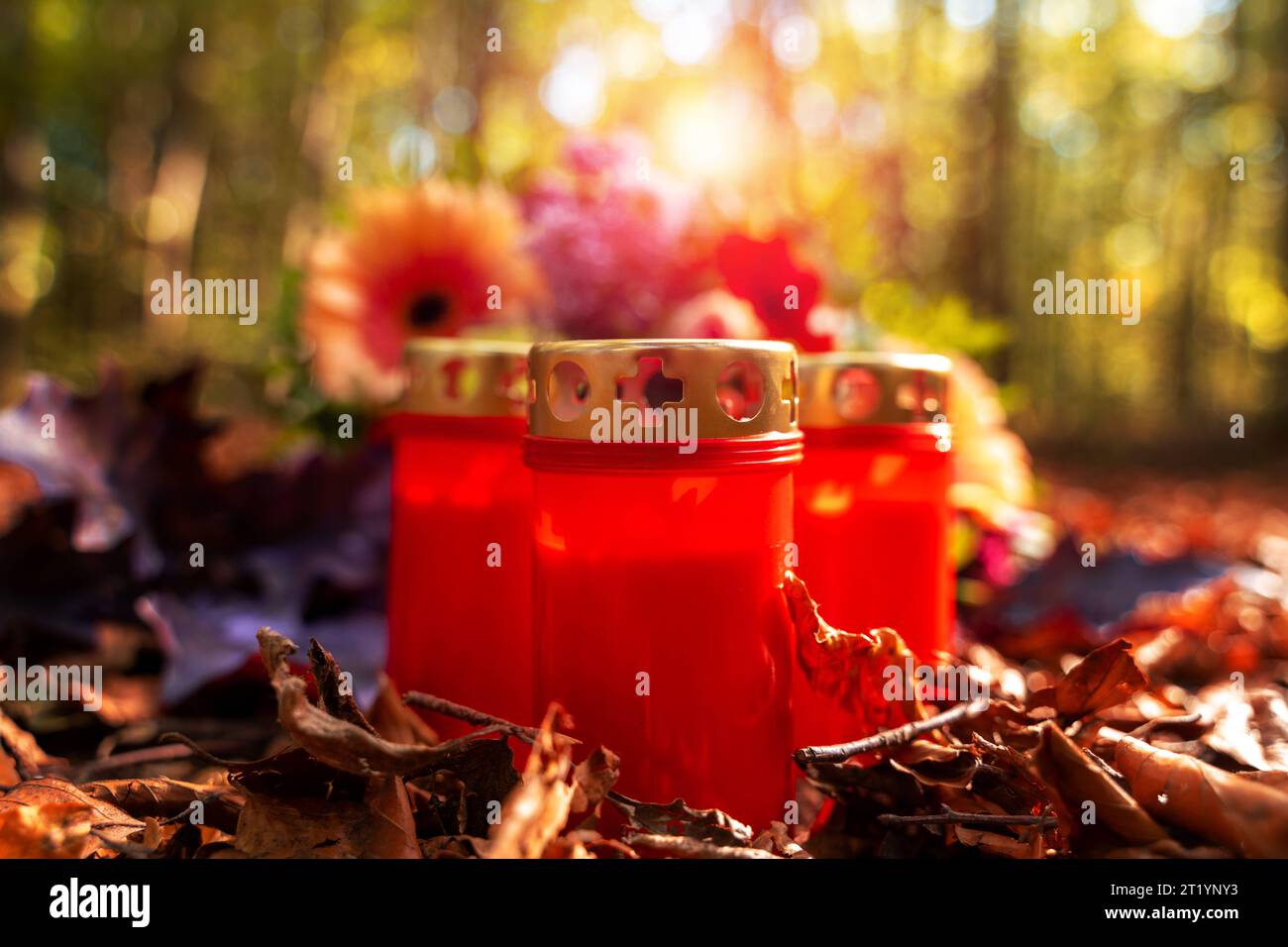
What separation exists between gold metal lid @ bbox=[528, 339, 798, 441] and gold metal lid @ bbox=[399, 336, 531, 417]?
23cm

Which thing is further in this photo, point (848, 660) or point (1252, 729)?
point (1252, 729)

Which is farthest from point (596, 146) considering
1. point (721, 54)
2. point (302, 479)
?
point (721, 54)

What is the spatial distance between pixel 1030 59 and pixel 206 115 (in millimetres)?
11154

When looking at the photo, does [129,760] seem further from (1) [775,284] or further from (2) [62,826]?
(1) [775,284]

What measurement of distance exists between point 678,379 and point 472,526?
1.29 feet

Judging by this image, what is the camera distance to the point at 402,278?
5.98ft

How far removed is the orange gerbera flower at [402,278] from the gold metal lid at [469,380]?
65cm

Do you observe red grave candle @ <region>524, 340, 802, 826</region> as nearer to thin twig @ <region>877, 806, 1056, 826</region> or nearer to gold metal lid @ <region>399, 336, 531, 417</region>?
thin twig @ <region>877, 806, 1056, 826</region>

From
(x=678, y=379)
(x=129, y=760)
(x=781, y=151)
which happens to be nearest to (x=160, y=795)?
(x=129, y=760)

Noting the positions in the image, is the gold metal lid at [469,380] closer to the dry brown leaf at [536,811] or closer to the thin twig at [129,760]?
the dry brown leaf at [536,811]

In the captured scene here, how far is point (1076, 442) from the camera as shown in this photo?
33.2 ft

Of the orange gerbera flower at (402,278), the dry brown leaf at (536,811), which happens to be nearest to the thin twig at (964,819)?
the dry brown leaf at (536,811)

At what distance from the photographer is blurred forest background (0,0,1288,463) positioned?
3072 mm
